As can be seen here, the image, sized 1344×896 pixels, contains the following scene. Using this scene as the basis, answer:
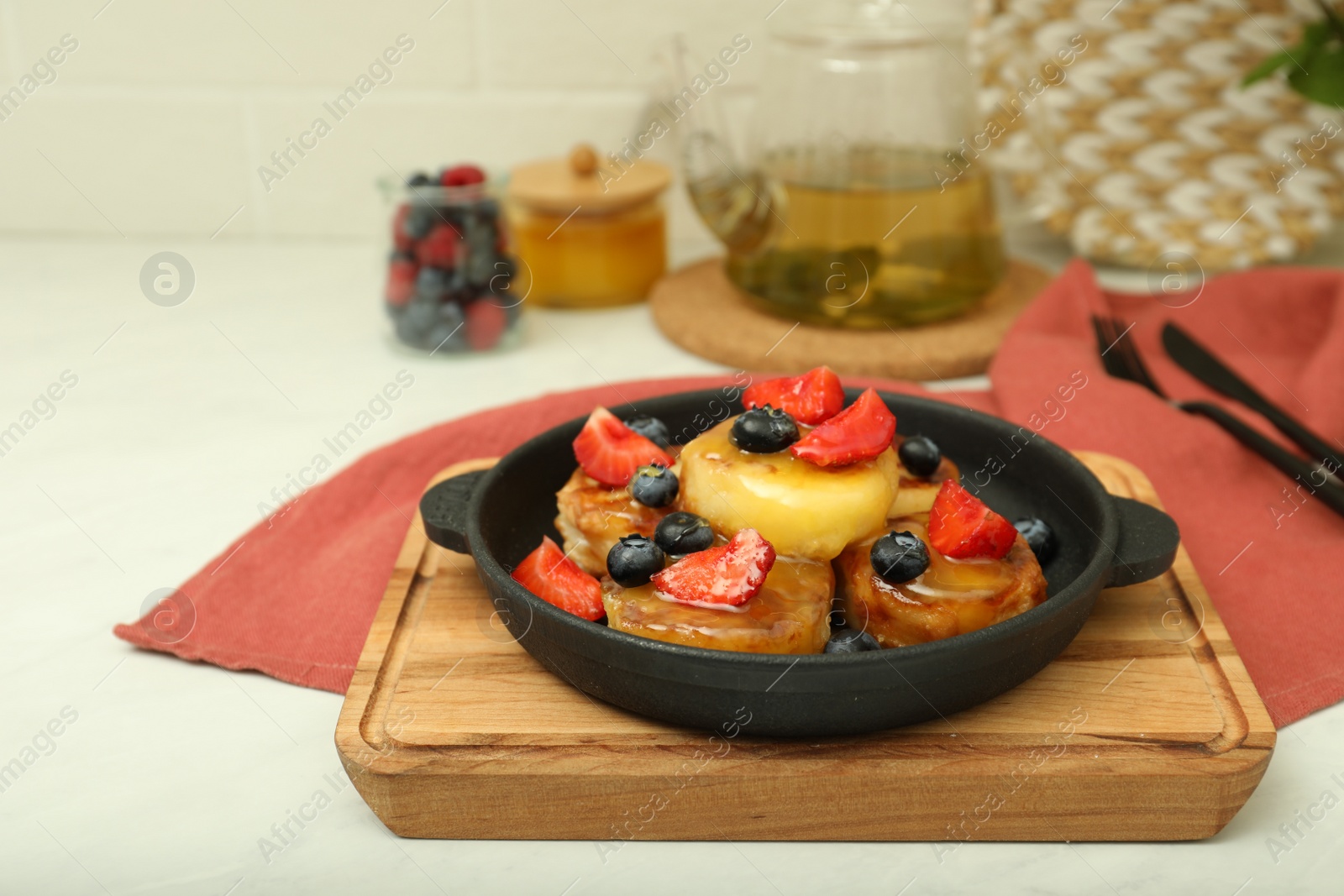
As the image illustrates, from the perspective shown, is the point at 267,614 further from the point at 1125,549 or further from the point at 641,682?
the point at 1125,549

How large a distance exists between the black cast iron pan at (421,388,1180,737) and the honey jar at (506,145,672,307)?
2.83 feet

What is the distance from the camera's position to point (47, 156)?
2322mm

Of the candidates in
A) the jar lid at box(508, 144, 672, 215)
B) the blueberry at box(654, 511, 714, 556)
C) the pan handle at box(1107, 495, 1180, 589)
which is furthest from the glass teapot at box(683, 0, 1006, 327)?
the blueberry at box(654, 511, 714, 556)

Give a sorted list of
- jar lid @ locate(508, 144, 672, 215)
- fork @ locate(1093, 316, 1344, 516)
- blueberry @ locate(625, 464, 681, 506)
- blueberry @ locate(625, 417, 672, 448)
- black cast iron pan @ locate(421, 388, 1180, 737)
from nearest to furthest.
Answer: black cast iron pan @ locate(421, 388, 1180, 737), blueberry @ locate(625, 464, 681, 506), blueberry @ locate(625, 417, 672, 448), fork @ locate(1093, 316, 1344, 516), jar lid @ locate(508, 144, 672, 215)

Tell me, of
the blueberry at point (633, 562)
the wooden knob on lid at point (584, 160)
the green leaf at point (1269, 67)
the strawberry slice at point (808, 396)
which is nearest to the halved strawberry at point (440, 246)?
the wooden knob on lid at point (584, 160)

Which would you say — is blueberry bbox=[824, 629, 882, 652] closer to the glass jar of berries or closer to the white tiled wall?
the glass jar of berries

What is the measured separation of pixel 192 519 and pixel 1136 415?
110cm

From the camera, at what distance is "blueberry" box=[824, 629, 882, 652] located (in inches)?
37.3

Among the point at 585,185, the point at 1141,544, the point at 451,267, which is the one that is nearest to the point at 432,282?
the point at 451,267

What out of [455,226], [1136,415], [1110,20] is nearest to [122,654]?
[455,226]

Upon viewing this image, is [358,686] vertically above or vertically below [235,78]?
below

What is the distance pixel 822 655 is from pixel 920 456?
34 centimetres

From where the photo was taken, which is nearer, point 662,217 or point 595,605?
point 595,605

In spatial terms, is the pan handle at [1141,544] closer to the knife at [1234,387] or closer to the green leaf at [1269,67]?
the knife at [1234,387]
